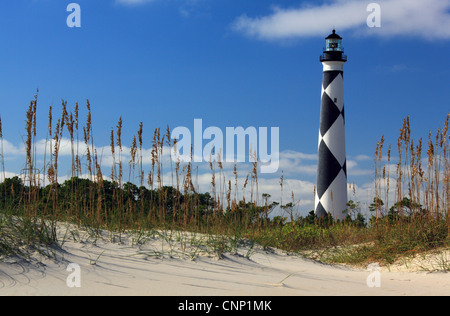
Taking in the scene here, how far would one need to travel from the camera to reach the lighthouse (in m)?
14.6

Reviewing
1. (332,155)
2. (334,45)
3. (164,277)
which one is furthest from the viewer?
(334,45)

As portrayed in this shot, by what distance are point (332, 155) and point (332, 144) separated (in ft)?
1.19

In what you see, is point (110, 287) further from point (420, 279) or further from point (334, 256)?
point (334, 256)

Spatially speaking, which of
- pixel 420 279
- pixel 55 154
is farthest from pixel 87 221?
pixel 420 279

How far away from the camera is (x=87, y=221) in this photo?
4.79 m

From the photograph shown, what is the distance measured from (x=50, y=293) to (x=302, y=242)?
19.3ft

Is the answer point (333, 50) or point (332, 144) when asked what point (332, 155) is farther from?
point (333, 50)

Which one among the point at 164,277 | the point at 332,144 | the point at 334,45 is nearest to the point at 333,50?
the point at 334,45

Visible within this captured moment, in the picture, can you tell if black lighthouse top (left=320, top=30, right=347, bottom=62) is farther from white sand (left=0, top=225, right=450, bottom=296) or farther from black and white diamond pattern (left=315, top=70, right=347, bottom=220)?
white sand (left=0, top=225, right=450, bottom=296)

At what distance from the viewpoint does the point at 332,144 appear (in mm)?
14711

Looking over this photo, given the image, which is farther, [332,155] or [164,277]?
[332,155]

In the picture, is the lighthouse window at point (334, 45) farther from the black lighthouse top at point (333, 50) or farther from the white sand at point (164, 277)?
the white sand at point (164, 277)

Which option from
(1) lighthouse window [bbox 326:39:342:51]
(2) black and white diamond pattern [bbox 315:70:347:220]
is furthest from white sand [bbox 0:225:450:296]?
(1) lighthouse window [bbox 326:39:342:51]

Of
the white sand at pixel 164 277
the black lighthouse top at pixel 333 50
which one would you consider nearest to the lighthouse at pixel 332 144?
the black lighthouse top at pixel 333 50
